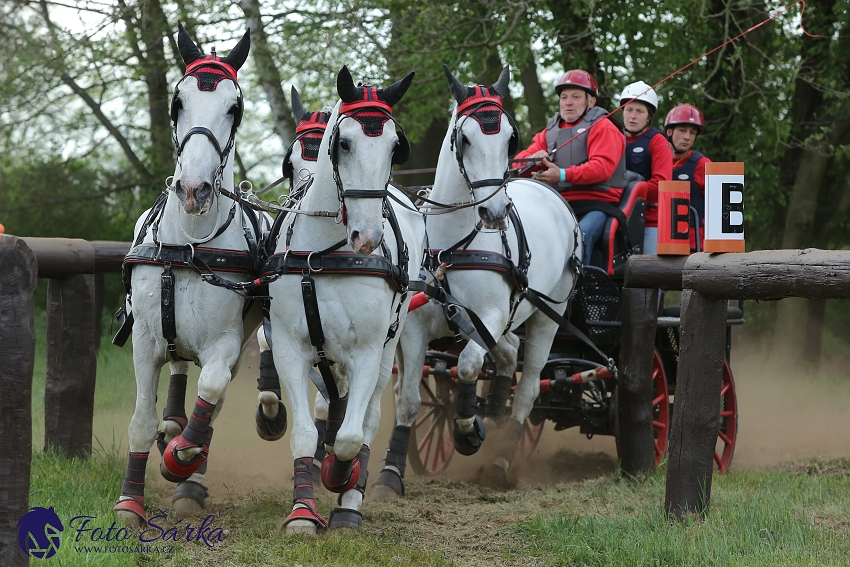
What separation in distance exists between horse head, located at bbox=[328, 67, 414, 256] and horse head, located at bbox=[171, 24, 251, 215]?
1.68 feet

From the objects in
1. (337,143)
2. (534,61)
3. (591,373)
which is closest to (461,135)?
(337,143)

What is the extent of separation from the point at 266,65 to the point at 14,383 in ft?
28.4

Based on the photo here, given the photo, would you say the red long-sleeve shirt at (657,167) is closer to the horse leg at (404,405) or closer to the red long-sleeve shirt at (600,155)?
the red long-sleeve shirt at (600,155)

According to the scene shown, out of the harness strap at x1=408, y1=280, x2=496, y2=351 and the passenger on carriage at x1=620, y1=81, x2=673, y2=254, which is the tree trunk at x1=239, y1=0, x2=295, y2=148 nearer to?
the passenger on carriage at x1=620, y1=81, x2=673, y2=254

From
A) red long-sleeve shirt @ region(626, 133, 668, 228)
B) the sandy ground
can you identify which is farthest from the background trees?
red long-sleeve shirt @ region(626, 133, 668, 228)

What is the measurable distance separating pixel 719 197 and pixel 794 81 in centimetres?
813

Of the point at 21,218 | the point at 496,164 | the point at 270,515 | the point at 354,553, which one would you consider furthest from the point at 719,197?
the point at 21,218

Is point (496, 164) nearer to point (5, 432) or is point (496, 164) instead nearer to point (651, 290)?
point (651, 290)

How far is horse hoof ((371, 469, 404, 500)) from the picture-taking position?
5.94 meters

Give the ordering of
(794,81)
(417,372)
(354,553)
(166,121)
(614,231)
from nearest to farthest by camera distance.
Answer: (354,553), (417,372), (614,231), (794,81), (166,121)

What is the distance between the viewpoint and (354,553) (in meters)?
4.32

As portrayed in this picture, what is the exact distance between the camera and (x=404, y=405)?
6035 mm

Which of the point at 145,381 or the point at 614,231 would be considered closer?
the point at 145,381

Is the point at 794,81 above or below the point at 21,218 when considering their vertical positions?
above
